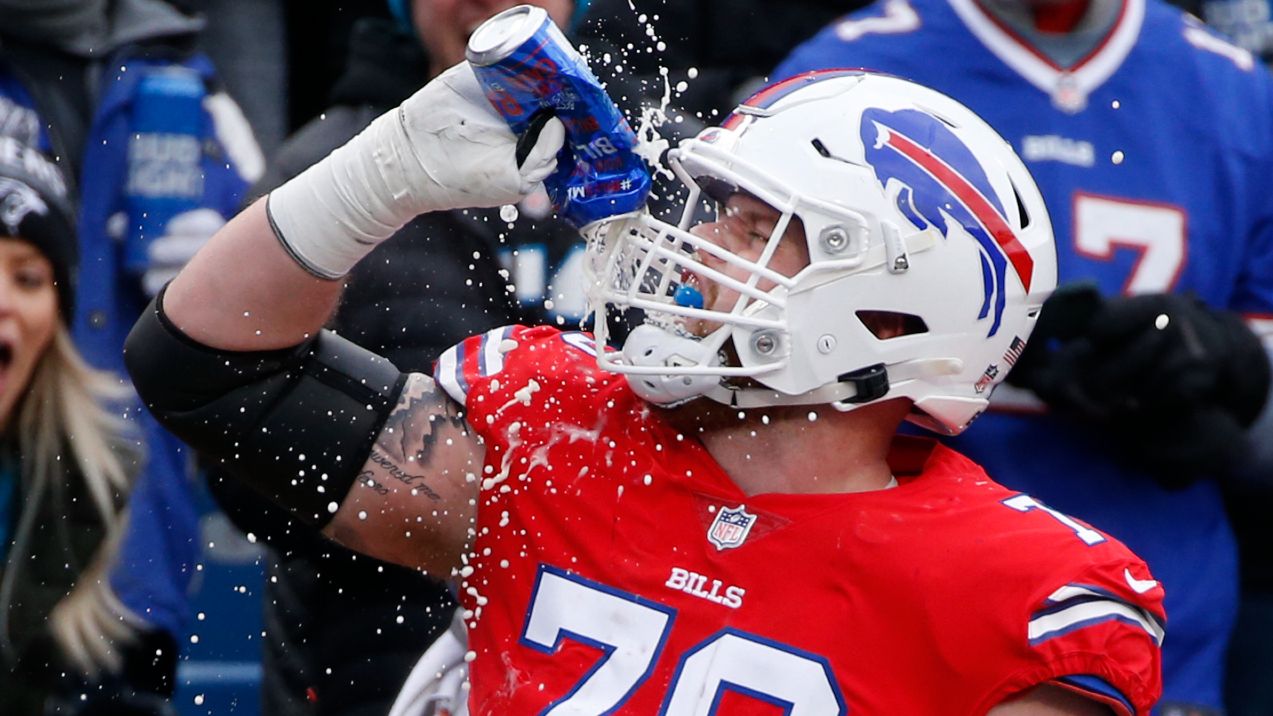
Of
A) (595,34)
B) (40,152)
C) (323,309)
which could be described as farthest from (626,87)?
(40,152)

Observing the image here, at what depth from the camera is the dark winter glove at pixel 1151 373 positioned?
3639 millimetres

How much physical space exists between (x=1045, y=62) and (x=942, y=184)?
3.89 ft

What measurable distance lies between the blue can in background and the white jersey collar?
5.12 ft

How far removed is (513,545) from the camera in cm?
Result: 283

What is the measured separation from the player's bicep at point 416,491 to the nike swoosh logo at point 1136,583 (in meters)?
0.87

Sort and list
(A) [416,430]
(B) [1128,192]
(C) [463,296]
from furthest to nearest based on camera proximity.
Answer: (B) [1128,192] → (C) [463,296] → (A) [416,430]

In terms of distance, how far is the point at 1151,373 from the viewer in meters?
3.67

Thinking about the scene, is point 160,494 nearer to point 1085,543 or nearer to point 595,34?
point 595,34

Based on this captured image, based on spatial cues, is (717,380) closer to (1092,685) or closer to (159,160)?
(1092,685)

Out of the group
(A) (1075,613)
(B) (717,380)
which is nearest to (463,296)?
(B) (717,380)

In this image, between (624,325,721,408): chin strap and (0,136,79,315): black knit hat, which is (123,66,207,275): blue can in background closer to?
(0,136,79,315): black knit hat

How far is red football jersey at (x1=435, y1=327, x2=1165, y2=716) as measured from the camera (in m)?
2.59

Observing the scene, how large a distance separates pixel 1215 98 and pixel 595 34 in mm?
1182

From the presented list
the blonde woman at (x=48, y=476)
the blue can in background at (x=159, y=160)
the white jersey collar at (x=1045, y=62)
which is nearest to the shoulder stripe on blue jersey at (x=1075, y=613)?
the white jersey collar at (x=1045, y=62)
